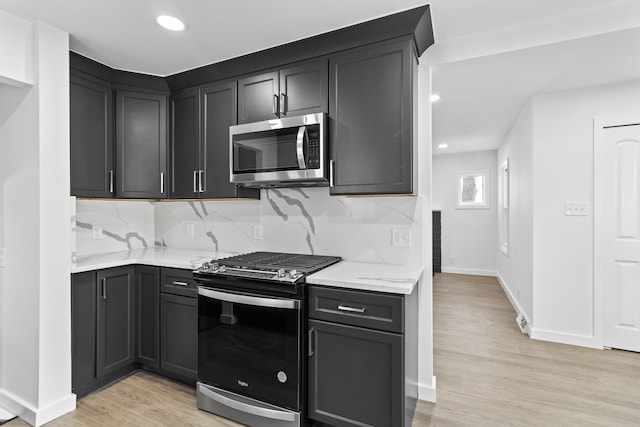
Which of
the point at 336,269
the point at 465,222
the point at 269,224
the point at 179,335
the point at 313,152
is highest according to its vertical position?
the point at 313,152

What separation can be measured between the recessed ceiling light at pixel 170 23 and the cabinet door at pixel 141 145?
913 mm

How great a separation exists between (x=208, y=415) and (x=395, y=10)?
2.75 meters

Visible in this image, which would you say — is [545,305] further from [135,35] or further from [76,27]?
[76,27]

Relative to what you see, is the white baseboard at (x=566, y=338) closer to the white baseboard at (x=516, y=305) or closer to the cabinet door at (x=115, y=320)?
the white baseboard at (x=516, y=305)

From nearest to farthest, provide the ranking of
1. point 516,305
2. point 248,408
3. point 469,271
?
point 248,408, point 516,305, point 469,271

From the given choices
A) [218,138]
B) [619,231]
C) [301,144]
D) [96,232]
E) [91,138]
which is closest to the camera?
[301,144]

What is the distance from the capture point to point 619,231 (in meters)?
3.09

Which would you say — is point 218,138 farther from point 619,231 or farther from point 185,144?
point 619,231

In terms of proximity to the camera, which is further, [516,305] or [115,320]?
[516,305]

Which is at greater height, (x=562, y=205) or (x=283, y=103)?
(x=283, y=103)

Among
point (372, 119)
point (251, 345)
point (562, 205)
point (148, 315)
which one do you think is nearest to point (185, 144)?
point (148, 315)

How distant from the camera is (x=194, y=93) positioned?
2771 mm

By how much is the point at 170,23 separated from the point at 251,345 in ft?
6.76

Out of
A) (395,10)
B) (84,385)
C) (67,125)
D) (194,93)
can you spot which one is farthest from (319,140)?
(84,385)
